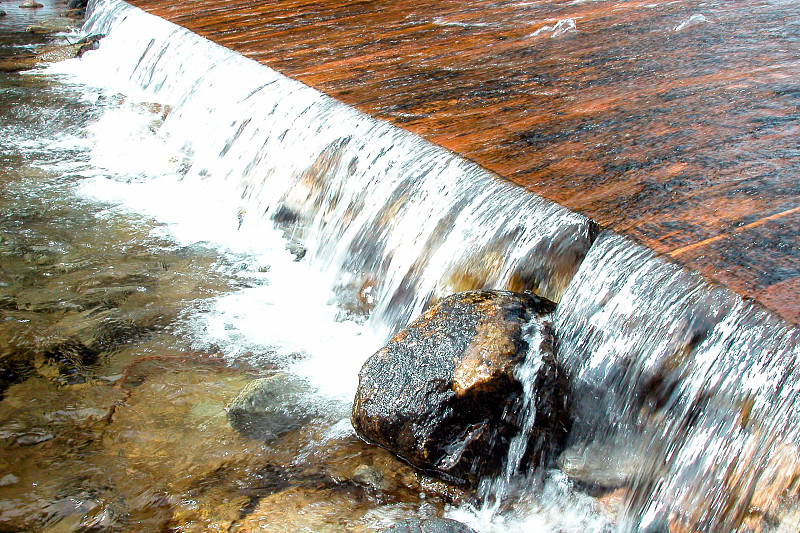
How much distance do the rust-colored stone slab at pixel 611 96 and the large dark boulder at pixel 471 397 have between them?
2.28 ft

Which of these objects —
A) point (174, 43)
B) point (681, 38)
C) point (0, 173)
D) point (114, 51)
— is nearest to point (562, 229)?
point (681, 38)

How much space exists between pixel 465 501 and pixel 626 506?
67cm

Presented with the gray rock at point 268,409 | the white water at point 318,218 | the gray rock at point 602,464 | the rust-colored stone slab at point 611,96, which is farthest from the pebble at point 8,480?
the rust-colored stone slab at point 611,96

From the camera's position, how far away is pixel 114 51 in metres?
10.2

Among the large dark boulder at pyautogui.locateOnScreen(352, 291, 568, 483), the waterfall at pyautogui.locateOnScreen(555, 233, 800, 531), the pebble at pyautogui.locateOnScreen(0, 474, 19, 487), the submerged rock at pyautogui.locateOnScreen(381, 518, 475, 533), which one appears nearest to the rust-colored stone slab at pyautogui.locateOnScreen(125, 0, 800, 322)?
the waterfall at pyautogui.locateOnScreen(555, 233, 800, 531)

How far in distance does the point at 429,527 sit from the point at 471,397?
0.61m

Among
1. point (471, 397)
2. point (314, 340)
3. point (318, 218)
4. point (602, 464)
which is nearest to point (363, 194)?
point (318, 218)

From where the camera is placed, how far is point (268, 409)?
3.80 m

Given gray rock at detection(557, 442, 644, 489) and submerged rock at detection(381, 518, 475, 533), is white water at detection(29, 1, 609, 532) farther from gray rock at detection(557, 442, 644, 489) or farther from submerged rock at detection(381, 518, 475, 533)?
submerged rock at detection(381, 518, 475, 533)

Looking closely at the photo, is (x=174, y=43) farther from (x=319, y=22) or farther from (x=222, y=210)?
(x=222, y=210)

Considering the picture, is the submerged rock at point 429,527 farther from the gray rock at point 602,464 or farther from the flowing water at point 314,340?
the gray rock at point 602,464

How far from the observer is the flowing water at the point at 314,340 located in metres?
2.95

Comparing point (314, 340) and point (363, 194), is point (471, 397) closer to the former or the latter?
point (314, 340)

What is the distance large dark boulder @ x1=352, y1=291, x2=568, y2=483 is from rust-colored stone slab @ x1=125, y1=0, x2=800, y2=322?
69 centimetres
